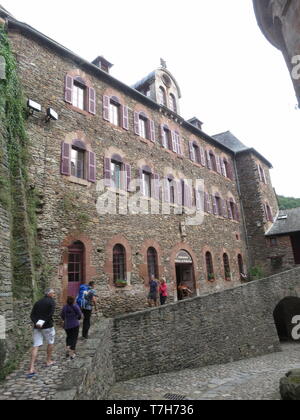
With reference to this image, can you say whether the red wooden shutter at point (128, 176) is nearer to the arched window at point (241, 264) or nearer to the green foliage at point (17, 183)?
the green foliage at point (17, 183)

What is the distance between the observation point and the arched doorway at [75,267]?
31.3 feet

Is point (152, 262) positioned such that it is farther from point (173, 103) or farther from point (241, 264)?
point (173, 103)

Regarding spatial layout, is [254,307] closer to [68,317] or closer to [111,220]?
[111,220]

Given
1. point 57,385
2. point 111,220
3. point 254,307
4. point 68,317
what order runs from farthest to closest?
1. point 254,307
2. point 111,220
3. point 68,317
4. point 57,385

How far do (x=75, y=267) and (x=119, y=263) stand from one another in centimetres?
196

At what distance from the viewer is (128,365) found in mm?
7852

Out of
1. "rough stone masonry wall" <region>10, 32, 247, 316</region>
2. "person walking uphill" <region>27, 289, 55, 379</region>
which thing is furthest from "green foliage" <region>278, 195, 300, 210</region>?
"person walking uphill" <region>27, 289, 55, 379</region>

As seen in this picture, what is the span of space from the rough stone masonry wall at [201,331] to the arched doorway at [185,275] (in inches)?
97.6

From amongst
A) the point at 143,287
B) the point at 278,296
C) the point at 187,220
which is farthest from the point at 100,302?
the point at 278,296

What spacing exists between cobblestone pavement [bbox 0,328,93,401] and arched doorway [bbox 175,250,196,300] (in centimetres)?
800

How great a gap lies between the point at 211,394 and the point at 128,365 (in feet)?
7.45

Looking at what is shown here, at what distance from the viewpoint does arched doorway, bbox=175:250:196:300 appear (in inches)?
533

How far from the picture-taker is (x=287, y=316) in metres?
16.9

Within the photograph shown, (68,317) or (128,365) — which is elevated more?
(68,317)
